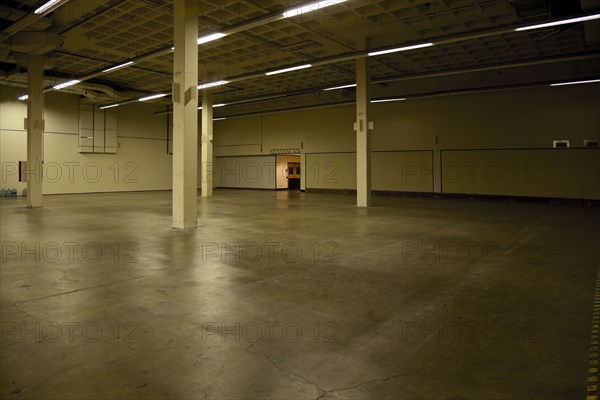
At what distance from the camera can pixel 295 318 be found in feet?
11.4

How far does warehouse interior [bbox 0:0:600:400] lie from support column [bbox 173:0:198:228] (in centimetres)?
5

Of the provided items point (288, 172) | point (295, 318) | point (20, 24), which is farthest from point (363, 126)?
point (288, 172)

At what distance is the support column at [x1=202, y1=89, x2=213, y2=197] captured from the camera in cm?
1872

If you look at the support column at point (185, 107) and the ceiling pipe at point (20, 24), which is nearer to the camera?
the support column at point (185, 107)

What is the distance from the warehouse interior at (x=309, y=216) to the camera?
2.66m

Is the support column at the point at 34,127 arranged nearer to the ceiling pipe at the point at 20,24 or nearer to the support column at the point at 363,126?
the ceiling pipe at the point at 20,24

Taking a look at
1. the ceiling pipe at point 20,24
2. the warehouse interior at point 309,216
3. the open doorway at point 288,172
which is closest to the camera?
the warehouse interior at point 309,216

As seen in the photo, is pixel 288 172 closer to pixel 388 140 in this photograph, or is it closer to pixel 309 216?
pixel 388 140

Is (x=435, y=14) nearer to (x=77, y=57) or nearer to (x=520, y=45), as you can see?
(x=520, y=45)

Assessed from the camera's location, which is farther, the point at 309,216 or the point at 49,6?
the point at 309,216

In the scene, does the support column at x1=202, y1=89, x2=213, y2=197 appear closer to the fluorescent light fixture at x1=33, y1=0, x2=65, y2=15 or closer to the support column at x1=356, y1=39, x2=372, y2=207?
the support column at x1=356, y1=39, x2=372, y2=207

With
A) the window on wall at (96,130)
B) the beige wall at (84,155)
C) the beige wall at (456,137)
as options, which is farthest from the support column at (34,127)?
the beige wall at (456,137)

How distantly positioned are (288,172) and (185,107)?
1805 cm

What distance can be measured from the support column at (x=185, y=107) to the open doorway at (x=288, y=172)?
16.8 meters
